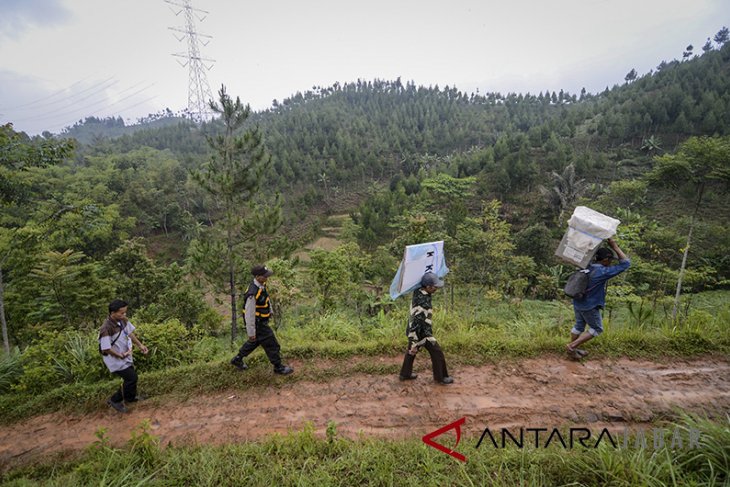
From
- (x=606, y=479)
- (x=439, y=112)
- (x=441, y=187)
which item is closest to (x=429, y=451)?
(x=606, y=479)

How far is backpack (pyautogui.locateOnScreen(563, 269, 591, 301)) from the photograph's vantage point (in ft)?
14.1

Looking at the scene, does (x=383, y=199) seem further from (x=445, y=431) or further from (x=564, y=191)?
(x=445, y=431)

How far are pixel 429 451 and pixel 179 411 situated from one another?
119 inches

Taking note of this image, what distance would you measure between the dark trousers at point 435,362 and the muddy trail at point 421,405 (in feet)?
0.43

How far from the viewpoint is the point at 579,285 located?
430 centimetres

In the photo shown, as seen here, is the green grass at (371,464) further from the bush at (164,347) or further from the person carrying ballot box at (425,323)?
the bush at (164,347)

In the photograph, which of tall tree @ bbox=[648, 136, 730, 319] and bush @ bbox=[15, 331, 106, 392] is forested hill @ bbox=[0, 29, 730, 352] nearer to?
tall tree @ bbox=[648, 136, 730, 319]

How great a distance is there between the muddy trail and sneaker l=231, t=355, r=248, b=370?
1.42 feet

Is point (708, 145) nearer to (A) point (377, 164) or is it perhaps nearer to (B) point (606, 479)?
(B) point (606, 479)

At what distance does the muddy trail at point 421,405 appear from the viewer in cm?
362

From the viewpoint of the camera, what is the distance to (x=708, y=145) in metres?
10.8

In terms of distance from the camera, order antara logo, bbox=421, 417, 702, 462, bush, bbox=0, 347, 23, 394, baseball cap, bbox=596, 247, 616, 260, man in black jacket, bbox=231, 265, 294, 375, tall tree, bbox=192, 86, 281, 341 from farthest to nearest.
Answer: tall tree, bbox=192, 86, 281, 341
bush, bbox=0, 347, 23, 394
man in black jacket, bbox=231, 265, 294, 375
baseball cap, bbox=596, 247, 616, 260
antara logo, bbox=421, 417, 702, 462

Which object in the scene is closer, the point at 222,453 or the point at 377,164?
the point at 222,453

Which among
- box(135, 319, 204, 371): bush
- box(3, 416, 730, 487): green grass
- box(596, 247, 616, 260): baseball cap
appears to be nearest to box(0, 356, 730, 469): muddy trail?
box(3, 416, 730, 487): green grass
